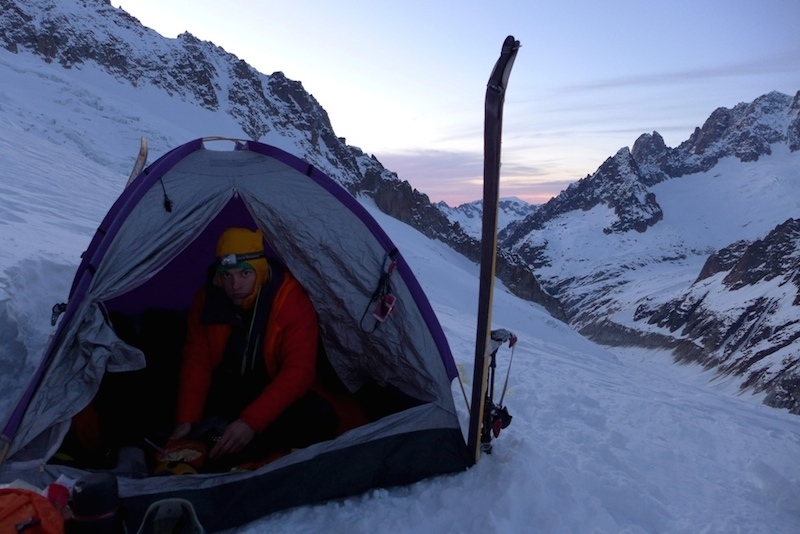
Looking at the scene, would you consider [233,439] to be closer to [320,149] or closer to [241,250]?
[241,250]

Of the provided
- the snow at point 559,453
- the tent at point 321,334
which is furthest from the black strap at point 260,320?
the snow at point 559,453

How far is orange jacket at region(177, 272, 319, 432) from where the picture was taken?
3.67 meters

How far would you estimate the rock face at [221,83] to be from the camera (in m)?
44.6

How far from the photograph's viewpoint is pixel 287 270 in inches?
164

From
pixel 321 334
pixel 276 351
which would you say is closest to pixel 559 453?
pixel 321 334

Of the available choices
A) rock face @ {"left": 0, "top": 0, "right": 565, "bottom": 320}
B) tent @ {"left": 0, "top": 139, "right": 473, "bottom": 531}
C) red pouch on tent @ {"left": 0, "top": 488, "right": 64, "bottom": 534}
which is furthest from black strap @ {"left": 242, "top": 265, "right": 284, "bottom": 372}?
rock face @ {"left": 0, "top": 0, "right": 565, "bottom": 320}

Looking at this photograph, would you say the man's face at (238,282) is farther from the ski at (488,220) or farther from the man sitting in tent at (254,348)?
the ski at (488,220)

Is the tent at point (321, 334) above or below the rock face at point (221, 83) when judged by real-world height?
below

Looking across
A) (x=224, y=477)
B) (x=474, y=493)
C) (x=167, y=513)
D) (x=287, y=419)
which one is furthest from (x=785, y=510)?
(x=167, y=513)

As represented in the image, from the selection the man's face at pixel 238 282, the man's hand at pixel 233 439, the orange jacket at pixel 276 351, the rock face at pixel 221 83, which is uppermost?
the rock face at pixel 221 83

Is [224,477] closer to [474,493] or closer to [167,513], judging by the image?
[167,513]

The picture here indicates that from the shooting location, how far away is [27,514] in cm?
228

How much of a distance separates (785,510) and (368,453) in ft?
9.66

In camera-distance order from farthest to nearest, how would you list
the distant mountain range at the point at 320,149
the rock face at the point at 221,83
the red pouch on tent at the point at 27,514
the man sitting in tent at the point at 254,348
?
1. the rock face at the point at 221,83
2. the distant mountain range at the point at 320,149
3. the man sitting in tent at the point at 254,348
4. the red pouch on tent at the point at 27,514
